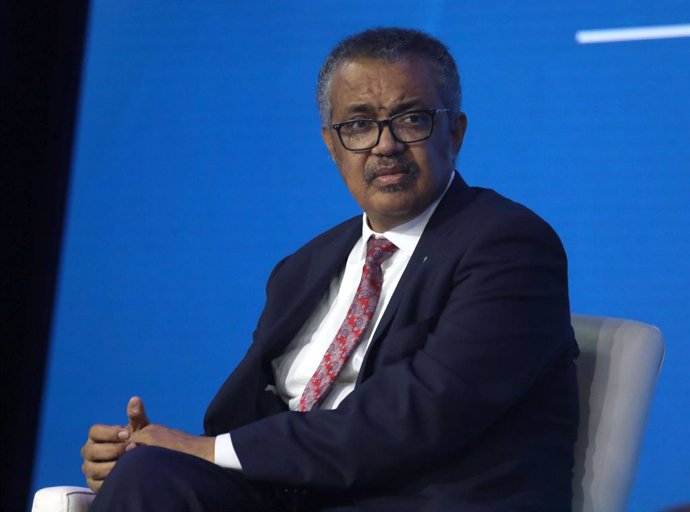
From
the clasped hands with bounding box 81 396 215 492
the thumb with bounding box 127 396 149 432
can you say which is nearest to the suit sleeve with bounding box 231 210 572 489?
the clasped hands with bounding box 81 396 215 492

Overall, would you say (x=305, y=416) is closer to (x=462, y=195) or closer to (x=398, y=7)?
(x=462, y=195)

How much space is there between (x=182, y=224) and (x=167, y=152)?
0.80 feet

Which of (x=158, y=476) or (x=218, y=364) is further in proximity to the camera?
(x=218, y=364)

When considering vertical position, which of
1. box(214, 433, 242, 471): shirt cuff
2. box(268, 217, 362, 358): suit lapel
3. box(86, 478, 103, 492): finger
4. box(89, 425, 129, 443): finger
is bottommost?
box(86, 478, 103, 492): finger

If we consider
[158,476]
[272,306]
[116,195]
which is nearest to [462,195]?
[272,306]

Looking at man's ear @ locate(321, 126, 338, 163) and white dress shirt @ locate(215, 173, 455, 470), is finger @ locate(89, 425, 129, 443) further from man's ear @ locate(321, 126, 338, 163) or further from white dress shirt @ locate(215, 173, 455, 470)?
man's ear @ locate(321, 126, 338, 163)

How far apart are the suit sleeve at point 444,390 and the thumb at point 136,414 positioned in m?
0.24

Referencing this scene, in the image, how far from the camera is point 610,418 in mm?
1773

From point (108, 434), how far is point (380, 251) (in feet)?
2.12

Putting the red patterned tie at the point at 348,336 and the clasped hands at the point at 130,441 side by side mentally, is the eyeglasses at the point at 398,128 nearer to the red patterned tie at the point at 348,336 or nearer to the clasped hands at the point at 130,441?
the red patterned tie at the point at 348,336

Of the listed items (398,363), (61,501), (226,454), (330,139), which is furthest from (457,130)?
(61,501)

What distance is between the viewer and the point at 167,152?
10.5 feet

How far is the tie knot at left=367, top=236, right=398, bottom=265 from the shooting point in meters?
2.00

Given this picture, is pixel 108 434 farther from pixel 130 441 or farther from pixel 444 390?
pixel 444 390
